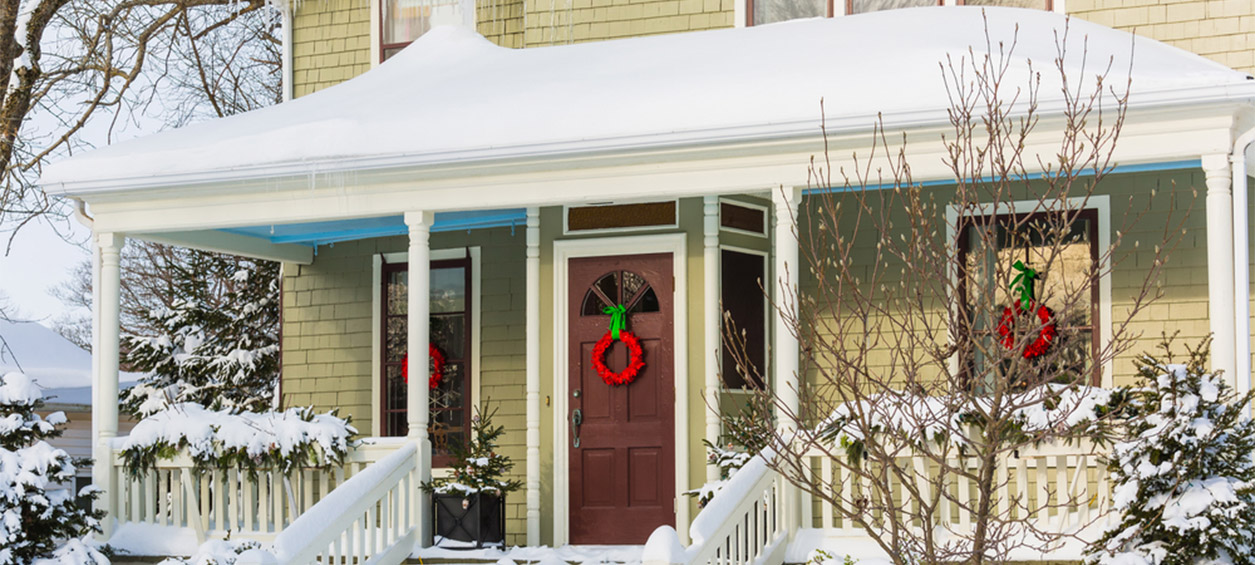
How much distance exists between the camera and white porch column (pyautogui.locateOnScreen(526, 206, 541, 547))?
1092 cm

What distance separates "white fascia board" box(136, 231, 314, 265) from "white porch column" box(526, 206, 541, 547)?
261 cm

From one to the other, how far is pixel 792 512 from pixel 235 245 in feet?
18.0

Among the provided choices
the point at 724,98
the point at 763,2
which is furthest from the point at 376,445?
the point at 763,2

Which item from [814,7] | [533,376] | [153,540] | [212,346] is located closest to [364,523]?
[153,540]

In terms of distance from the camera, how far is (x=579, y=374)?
36.3 ft

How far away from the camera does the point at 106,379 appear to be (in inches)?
412

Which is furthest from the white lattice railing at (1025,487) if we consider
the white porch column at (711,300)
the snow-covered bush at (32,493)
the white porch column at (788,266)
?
the snow-covered bush at (32,493)

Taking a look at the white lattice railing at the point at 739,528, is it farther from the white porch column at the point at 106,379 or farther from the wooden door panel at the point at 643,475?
the white porch column at the point at 106,379

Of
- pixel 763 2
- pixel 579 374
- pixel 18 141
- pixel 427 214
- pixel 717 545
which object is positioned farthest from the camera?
pixel 18 141

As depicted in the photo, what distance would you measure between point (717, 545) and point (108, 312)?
500 centimetres

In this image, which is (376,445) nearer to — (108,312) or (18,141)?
(108,312)

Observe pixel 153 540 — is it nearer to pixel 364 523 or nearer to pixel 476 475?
pixel 364 523

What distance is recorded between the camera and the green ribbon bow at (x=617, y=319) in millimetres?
10961

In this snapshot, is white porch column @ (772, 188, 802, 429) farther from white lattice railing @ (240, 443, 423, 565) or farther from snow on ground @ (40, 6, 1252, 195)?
white lattice railing @ (240, 443, 423, 565)
